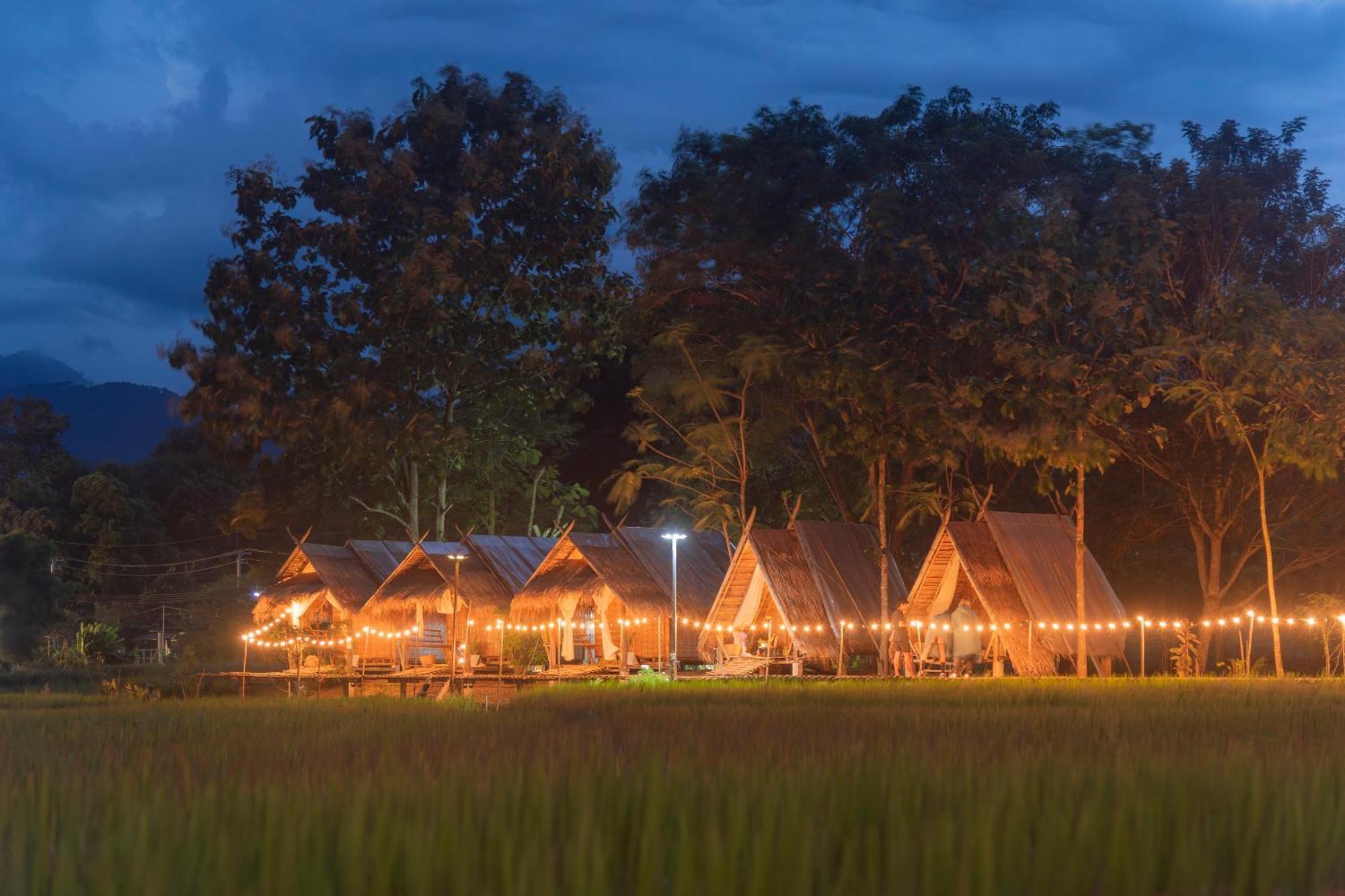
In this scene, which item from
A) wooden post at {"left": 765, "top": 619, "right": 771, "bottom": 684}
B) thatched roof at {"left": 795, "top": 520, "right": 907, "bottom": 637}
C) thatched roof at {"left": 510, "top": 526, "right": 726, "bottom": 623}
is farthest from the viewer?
thatched roof at {"left": 510, "top": 526, "right": 726, "bottom": 623}

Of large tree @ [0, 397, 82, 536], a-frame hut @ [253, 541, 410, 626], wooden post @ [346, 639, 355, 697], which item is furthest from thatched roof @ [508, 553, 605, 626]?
large tree @ [0, 397, 82, 536]

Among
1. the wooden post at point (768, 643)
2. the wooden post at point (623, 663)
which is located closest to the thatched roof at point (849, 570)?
the wooden post at point (768, 643)

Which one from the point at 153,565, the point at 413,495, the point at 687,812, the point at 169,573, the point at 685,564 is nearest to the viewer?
the point at 687,812

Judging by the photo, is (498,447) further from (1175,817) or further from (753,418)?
(1175,817)

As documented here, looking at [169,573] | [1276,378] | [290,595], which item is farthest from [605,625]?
[169,573]

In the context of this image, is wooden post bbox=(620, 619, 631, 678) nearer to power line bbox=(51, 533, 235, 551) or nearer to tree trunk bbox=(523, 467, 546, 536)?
tree trunk bbox=(523, 467, 546, 536)

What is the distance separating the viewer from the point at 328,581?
3278 centimetres

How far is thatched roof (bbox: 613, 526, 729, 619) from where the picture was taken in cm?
2870

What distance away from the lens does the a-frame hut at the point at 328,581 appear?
32844mm

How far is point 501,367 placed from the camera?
36.4 m

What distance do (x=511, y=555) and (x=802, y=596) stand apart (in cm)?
831

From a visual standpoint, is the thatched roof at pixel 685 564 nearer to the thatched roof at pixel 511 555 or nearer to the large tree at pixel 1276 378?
the thatched roof at pixel 511 555

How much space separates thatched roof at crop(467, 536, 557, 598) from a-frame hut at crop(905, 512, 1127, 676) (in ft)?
29.1

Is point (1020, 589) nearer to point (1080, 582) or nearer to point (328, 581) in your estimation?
point (1080, 582)
